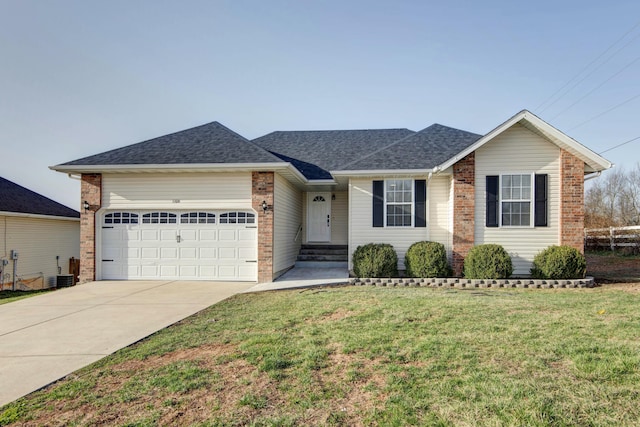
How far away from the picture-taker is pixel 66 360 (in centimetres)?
476

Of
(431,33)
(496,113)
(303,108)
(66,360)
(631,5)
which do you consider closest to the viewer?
(66,360)

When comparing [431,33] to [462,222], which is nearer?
[462,222]

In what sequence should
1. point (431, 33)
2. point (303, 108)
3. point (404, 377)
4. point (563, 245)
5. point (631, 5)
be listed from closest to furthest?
point (404, 377) < point (563, 245) < point (431, 33) < point (631, 5) < point (303, 108)

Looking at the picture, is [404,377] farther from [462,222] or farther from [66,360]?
[462,222]

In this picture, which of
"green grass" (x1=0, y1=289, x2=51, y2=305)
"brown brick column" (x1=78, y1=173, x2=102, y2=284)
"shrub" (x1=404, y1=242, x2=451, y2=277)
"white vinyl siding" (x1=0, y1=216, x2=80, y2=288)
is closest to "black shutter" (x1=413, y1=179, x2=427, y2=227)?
"shrub" (x1=404, y1=242, x2=451, y2=277)

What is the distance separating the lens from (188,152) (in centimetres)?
1176

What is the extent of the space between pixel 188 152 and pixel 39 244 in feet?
38.2

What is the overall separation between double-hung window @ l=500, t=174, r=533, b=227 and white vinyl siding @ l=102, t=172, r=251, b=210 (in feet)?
25.7

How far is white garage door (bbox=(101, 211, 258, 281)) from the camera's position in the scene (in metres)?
11.5

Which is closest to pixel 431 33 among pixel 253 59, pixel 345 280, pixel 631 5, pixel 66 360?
pixel 253 59

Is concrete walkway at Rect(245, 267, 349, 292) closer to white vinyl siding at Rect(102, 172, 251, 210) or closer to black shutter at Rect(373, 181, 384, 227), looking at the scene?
black shutter at Rect(373, 181, 384, 227)

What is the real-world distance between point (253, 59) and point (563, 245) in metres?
12.0

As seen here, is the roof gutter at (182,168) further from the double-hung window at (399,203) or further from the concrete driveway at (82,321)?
the concrete driveway at (82,321)

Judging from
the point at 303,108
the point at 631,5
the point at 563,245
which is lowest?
the point at 563,245
